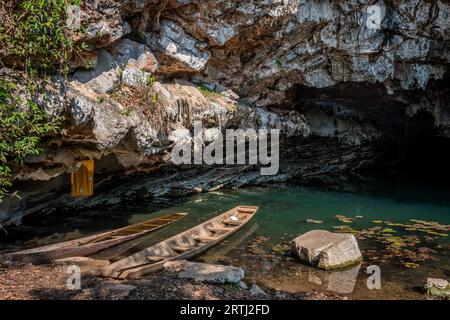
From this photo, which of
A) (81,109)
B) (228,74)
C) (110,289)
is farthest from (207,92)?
(110,289)

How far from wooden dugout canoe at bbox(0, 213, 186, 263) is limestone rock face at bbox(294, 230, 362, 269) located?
4.60 meters

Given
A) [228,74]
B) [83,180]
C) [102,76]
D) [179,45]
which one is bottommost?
[83,180]

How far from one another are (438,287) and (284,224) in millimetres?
6055

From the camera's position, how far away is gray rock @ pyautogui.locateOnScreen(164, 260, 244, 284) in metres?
7.84

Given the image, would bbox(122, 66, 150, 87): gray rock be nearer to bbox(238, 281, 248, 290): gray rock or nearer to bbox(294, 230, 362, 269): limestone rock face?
bbox(294, 230, 362, 269): limestone rock face

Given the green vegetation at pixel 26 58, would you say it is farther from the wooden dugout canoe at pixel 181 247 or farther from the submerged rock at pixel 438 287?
the submerged rock at pixel 438 287

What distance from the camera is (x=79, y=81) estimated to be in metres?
10.7

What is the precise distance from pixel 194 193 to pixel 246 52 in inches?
277

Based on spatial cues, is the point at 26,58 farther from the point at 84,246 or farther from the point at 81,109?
the point at 84,246

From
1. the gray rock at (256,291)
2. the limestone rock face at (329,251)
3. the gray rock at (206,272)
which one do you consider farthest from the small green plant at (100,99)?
the limestone rock face at (329,251)

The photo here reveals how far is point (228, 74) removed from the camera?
53.5 ft
